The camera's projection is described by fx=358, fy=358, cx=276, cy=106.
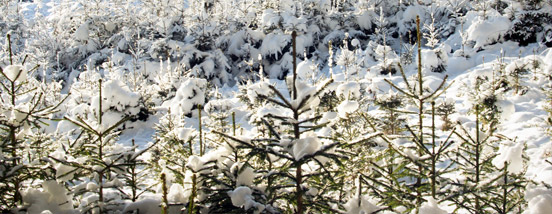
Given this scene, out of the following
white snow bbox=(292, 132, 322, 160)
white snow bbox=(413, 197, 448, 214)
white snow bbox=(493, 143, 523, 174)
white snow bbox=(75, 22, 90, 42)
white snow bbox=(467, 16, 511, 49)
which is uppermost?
white snow bbox=(75, 22, 90, 42)

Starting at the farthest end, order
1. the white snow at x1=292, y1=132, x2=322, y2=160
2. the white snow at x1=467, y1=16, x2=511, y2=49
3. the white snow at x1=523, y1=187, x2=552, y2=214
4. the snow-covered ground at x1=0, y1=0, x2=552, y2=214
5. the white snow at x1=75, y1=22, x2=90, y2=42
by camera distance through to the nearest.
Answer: the white snow at x1=75, y1=22, x2=90, y2=42
the white snow at x1=467, y1=16, x2=511, y2=49
the snow-covered ground at x1=0, y1=0, x2=552, y2=214
the white snow at x1=523, y1=187, x2=552, y2=214
the white snow at x1=292, y1=132, x2=322, y2=160

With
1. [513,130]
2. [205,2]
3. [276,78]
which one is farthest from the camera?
[205,2]

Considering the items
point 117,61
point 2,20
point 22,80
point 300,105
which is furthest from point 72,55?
point 300,105

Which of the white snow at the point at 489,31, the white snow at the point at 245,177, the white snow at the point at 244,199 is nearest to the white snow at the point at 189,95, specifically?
the white snow at the point at 245,177

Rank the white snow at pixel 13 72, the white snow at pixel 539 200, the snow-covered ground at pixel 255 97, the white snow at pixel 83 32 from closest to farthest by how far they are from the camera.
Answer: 1. the white snow at pixel 539 200
2. the snow-covered ground at pixel 255 97
3. the white snow at pixel 13 72
4. the white snow at pixel 83 32

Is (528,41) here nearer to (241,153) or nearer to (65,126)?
(241,153)

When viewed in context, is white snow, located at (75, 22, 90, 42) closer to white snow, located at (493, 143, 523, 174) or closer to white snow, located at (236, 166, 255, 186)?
white snow, located at (236, 166, 255, 186)

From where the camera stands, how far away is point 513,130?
5547 millimetres

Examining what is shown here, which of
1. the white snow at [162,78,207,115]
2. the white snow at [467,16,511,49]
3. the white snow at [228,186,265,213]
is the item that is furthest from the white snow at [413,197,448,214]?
the white snow at [467,16,511,49]

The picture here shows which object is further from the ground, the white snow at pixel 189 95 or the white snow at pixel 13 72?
the white snow at pixel 13 72

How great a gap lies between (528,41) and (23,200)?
1189 centimetres

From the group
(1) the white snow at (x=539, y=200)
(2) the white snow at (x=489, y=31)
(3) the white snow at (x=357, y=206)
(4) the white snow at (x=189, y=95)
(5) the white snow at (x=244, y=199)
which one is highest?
(2) the white snow at (x=489, y=31)

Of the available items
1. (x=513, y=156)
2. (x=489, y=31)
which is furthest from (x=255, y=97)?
(x=489, y=31)

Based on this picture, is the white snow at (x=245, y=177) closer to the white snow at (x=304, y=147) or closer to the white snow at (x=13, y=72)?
the white snow at (x=304, y=147)
